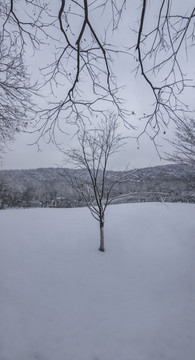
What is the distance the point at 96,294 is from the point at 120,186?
5065 cm

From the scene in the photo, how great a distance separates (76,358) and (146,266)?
509 centimetres

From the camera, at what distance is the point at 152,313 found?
5203 mm

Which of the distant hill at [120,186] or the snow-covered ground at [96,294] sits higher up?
the distant hill at [120,186]

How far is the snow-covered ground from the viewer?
3.96 meters

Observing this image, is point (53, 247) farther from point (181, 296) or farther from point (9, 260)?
point (181, 296)

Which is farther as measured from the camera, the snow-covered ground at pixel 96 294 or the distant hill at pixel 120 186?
the distant hill at pixel 120 186

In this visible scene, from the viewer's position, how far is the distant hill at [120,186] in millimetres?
9118

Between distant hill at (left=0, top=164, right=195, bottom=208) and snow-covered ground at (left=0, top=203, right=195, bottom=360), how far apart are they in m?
2.72

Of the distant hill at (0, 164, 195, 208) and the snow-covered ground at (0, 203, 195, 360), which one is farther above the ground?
the distant hill at (0, 164, 195, 208)

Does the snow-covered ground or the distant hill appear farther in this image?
the distant hill

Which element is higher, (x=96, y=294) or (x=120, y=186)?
(x=120, y=186)

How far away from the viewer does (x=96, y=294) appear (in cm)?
596

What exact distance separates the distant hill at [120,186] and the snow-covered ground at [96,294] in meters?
2.72

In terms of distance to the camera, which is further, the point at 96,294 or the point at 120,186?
the point at 120,186
